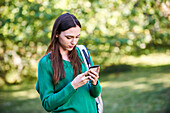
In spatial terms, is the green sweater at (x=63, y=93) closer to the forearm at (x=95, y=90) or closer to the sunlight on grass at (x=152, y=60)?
the forearm at (x=95, y=90)

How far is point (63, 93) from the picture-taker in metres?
1.80

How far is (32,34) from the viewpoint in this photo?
5.17 meters

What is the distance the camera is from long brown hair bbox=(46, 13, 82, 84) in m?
1.87

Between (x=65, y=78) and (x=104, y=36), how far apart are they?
13.2ft

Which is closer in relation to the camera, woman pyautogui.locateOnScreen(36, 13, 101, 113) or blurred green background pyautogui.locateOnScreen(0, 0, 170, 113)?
woman pyautogui.locateOnScreen(36, 13, 101, 113)

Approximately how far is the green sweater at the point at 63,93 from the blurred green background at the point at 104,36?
7.63 ft

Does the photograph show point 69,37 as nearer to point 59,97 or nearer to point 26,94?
point 59,97

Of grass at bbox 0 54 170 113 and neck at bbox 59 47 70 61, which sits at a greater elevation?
neck at bbox 59 47 70 61

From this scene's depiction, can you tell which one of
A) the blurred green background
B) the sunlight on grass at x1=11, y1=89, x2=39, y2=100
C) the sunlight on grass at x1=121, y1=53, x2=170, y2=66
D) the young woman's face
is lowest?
the sunlight on grass at x1=121, y1=53, x2=170, y2=66

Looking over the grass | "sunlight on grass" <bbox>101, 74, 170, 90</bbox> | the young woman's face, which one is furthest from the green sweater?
"sunlight on grass" <bbox>101, 74, 170, 90</bbox>

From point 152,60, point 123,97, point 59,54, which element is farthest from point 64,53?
point 152,60

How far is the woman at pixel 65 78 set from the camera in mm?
1805

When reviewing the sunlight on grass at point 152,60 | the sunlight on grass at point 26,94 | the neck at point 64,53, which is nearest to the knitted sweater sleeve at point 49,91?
the neck at point 64,53

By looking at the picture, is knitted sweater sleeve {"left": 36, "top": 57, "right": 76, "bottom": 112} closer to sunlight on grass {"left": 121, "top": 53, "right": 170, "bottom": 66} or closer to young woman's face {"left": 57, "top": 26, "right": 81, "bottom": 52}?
young woman's face {"left": 57, "top": 26, "right": 81, "bottom": 52}
